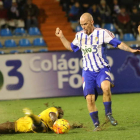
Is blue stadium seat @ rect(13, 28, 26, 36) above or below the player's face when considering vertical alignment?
above

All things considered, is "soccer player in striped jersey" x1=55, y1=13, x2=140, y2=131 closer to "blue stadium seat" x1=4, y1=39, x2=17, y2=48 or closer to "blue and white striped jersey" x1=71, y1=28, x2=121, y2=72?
"blue and white striped jersey" x1=71, y1=28, x2=121, y2=72

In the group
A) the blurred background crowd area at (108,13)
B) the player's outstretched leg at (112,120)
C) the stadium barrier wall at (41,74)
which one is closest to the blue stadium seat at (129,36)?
the blurred background crowd area at (108,13)

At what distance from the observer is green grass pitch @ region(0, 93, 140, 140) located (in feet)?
23.1

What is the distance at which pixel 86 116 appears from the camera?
32.0ft

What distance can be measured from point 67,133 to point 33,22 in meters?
12.1

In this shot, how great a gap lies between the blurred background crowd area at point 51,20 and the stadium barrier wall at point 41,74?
396 centimetres

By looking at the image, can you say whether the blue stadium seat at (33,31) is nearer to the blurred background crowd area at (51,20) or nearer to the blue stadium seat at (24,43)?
the blurred background crowd area at (51,20)

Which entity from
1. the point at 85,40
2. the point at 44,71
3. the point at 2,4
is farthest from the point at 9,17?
the point at 85,40

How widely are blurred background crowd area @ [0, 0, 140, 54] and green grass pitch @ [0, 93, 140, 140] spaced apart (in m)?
5.15

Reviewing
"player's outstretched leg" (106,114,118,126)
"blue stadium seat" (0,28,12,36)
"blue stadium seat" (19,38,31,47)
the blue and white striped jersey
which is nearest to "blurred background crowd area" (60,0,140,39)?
"blue stadium seat" (19,38,31,47)

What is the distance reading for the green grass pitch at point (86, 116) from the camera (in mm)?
7038

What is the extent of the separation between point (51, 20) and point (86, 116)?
37.1 feet

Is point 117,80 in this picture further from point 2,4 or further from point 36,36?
point 2,4

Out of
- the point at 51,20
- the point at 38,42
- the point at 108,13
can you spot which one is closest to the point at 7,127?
the point at 38,42
